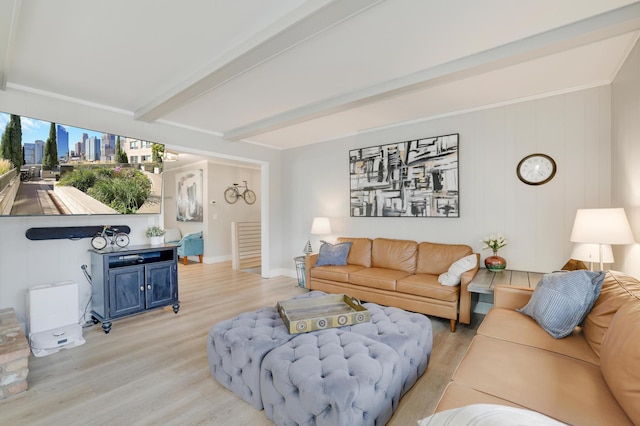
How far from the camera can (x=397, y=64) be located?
8.30 ft

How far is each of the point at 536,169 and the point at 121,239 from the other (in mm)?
4907

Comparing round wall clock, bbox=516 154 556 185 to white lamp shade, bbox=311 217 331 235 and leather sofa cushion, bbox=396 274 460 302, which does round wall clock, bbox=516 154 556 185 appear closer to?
leather sofa cushion, bbox=396 274 460 302

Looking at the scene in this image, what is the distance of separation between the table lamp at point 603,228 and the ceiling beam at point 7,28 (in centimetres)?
406

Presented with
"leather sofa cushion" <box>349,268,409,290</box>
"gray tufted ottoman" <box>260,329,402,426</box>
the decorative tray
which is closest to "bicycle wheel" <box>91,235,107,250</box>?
the decorative tray

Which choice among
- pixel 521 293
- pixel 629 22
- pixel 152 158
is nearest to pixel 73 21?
pixel 152 158

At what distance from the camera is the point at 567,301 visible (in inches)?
73.2

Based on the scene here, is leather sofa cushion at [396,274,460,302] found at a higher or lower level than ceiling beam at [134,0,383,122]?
lower

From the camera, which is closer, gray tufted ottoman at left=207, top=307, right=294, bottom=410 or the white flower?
gray tufted ottoman at left=207, top=307, right=294, bottom=410

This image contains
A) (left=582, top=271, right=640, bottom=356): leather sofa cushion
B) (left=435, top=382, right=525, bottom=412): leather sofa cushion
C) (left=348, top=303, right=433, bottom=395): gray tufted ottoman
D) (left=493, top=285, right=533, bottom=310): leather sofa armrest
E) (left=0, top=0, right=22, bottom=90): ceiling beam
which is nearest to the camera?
(left=435, top=382, right=525, bottom=412): leather sofa cushion

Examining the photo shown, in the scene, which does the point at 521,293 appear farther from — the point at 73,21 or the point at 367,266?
the point at 73,21

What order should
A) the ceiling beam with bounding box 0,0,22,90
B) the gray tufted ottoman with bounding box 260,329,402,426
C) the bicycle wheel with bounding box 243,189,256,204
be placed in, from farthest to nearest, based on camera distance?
1. the bicycle wheel with bounding box 243,189,256,204
2. the ceiling beam with bounding box 0,0,22,90
3. the gray tufted ottoman with bounding box 260,329,402,426

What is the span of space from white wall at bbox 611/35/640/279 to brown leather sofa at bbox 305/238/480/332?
3.97 ft

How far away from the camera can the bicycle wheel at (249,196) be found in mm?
8117

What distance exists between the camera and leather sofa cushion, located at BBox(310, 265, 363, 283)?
3.90 metres
